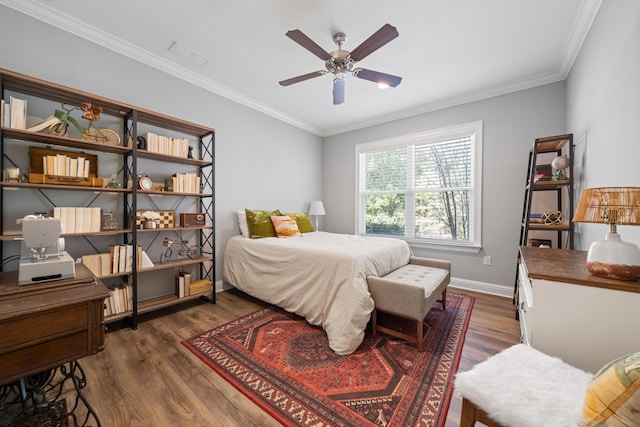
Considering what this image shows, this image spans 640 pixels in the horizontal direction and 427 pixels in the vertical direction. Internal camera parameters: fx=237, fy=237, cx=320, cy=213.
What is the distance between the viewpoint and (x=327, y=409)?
134 cm

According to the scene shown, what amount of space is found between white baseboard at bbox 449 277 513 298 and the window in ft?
1.70

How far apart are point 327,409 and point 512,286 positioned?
9.79 feet

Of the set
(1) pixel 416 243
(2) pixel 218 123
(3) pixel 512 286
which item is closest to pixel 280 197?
(2) pixel 218 123

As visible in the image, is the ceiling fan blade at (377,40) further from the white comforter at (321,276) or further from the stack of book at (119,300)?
the stack of book at (119,300)

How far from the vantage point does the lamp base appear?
0.99 meters

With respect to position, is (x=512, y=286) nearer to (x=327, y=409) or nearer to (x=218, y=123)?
(x=327, y=409)

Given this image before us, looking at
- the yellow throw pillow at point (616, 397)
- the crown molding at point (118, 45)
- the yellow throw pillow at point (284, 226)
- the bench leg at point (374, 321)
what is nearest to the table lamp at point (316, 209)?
the yellow throw pillow at point (284, 226)

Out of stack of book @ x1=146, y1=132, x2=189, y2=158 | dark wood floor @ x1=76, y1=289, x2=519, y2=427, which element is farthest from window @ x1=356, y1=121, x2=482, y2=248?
stack of book @ x1=146, y1=132, x2=189, y2=158

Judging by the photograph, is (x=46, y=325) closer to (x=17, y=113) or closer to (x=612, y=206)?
(x=17, y=113)

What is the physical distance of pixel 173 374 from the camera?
64.1 inches

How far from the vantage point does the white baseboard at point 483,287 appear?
10.1 feet

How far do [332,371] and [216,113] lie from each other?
10.6 ft

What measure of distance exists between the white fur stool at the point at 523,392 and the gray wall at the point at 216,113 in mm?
3067

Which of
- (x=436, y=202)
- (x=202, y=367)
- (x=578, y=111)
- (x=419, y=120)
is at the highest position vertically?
(x=419, y=120)
